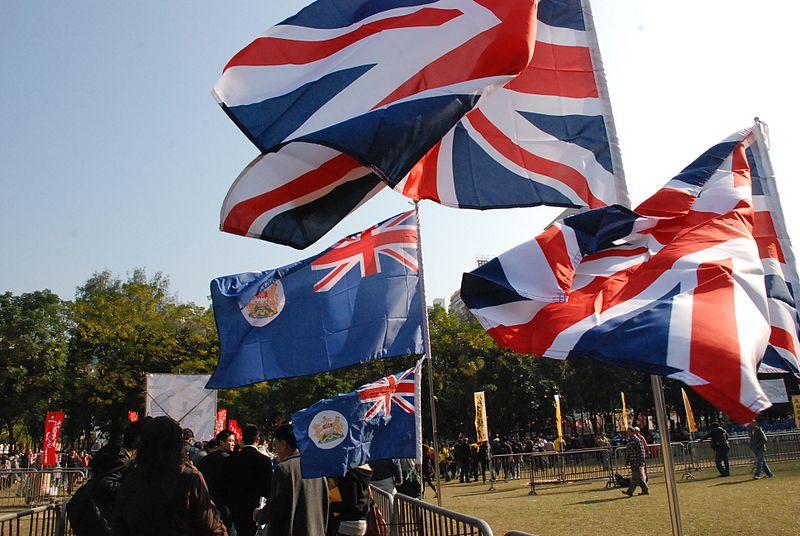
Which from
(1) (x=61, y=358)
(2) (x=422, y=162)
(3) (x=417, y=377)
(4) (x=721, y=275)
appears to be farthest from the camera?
(1) (x=61, y=358)

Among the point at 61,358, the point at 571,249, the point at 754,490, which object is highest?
the point at 61,358

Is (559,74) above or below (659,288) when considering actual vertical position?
above

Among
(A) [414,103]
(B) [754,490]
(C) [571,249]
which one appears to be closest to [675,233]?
(C) [571,249]

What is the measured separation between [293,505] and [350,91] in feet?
11.9

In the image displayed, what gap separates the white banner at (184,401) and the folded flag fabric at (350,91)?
19748mm

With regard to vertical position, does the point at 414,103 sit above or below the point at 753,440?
above

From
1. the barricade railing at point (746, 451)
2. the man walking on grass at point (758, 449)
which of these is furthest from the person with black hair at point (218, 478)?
the barricade railing at point (746, 451)

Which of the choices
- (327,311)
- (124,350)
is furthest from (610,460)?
(124,350)

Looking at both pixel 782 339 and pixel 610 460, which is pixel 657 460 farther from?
pixel 782 339

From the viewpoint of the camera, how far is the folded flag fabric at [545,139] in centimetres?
637

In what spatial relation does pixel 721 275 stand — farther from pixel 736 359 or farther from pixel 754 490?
pixel 754 490

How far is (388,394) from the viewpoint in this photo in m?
8.09

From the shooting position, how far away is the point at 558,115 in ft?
21.9

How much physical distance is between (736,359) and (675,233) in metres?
1.93
